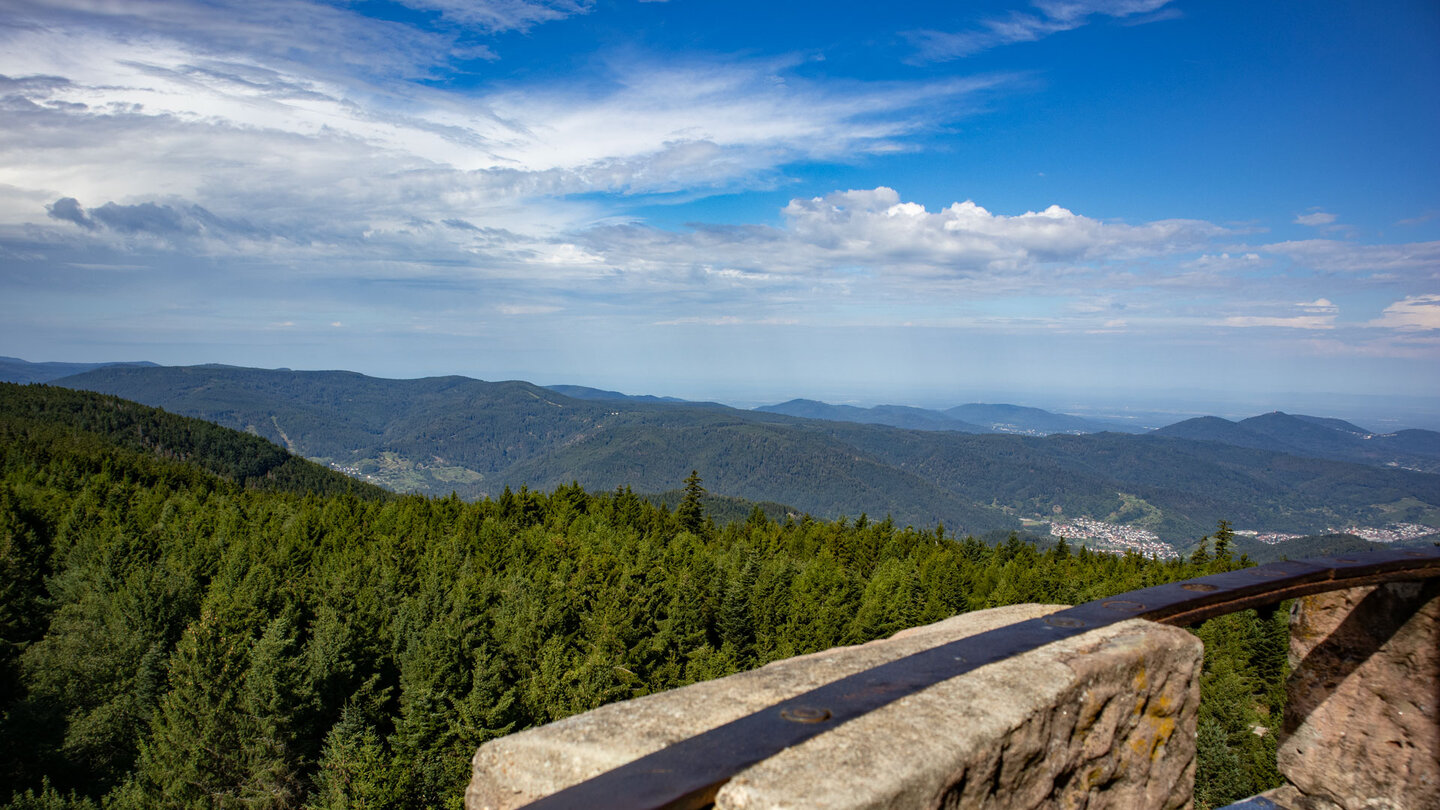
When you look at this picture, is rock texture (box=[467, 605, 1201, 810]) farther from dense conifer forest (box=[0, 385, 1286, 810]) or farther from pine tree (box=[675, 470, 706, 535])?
pine tree (box=[675, 470, 706, 535])

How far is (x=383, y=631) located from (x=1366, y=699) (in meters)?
44.5

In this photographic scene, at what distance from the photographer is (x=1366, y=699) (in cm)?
431

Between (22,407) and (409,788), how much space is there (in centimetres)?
25206

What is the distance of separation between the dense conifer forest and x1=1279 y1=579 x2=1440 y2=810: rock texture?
1126 inches

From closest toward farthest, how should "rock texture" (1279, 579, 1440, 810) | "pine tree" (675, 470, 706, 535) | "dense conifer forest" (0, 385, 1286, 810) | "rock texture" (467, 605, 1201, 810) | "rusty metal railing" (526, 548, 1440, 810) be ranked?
"rusty metal railing" (526, 548, 1440, 810)
"rock texture" (467, 605, 1201, 810)
"rock texture" (1279, 579, 1440, 810)
"dense conifer forest" (0, 385, 1286, 810)
"pine tree" (675, 470, 706, 535)

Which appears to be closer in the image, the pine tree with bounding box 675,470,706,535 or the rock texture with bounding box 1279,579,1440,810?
the rock texture with bounding box 1279,579,1440,810

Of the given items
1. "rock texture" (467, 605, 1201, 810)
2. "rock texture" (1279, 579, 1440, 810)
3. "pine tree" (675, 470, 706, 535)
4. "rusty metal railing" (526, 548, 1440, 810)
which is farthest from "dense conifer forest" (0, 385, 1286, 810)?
"rock texture" (1279, 579, 1440, 810)

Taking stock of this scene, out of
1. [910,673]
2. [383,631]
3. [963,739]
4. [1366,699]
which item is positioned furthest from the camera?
[383,631]

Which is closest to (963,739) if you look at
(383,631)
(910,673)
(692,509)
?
(910,673)

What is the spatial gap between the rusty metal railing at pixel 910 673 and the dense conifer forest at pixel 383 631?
92.9ft

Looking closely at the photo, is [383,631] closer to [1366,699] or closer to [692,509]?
[692,509]

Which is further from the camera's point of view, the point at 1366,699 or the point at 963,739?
the point at 1366,699

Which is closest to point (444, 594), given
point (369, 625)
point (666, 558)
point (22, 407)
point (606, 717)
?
point (369, 625)

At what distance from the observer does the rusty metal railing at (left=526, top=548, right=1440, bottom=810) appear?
1.93 meters
